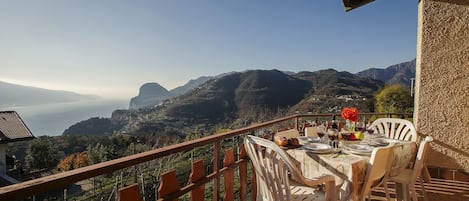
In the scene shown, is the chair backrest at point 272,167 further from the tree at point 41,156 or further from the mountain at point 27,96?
the mountain at point 27,96

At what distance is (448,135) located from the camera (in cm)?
354

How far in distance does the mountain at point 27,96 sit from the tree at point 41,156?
18811mm

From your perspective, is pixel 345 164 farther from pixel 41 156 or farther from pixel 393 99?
pixel 41 156

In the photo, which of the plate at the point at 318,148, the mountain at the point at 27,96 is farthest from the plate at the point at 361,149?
the mountain at the point at 27,96

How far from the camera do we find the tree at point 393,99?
12822 millimetres

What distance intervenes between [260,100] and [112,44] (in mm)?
12078

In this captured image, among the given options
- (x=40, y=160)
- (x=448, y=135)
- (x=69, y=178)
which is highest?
(x=69, y=178)

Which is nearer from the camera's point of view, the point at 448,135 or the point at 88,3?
the point at 448,135

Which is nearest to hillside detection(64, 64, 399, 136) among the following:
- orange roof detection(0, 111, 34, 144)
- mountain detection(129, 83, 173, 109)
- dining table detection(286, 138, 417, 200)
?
orange roof detection(0, 111, 34, 144)

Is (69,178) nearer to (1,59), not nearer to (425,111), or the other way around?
A: (425,111)

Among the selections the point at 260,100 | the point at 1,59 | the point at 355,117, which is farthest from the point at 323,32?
the point at 1,59

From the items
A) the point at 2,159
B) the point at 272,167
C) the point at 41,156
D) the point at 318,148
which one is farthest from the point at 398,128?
the point at 41,156

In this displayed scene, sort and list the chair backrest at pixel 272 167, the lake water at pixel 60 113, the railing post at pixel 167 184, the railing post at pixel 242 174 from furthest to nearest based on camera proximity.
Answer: the lake water at pixel 60 113
the railing post at pixel 242 174
the chair backrest at pixel 272 167
the railing post at pixel 167 184

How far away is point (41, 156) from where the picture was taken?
48.9ft
